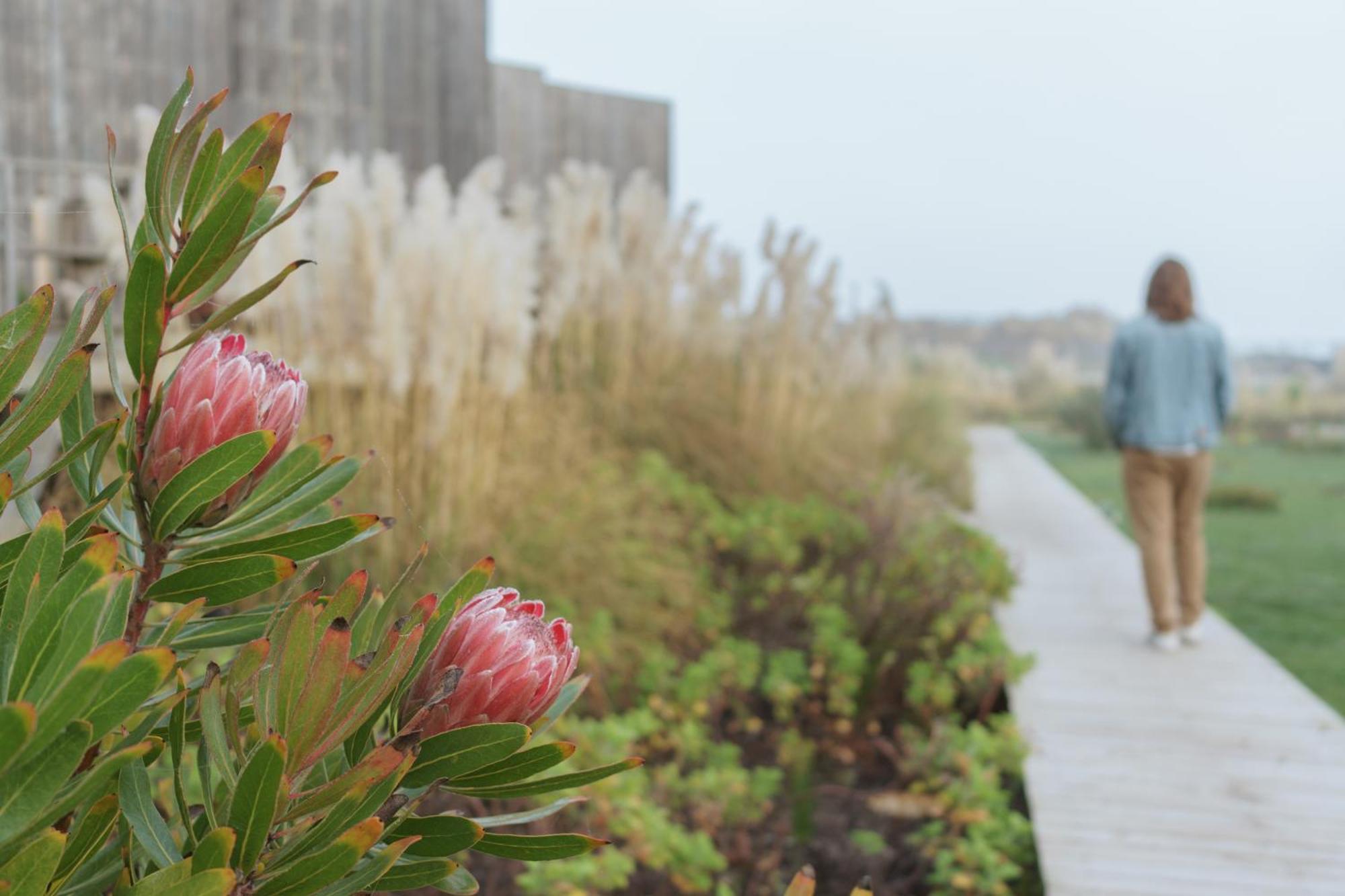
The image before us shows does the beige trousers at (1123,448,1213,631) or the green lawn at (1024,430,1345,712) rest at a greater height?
the beige trousers at (1123,448,1213,631)

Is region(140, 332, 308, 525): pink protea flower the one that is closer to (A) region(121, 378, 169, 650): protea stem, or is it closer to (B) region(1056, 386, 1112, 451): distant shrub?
(A) region(121, 378, 169, 650): protea stem

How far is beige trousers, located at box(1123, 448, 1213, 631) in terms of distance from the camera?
5.15 metres

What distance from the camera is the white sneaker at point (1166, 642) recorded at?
16.8 feet

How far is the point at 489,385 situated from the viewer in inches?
157

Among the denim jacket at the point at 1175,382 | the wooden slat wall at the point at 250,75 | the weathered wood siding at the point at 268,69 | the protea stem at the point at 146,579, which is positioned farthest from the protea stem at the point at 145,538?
the weathered wood siding at the point at 268,69

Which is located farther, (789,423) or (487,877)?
(789,423)

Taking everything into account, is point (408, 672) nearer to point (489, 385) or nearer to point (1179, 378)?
point (489, 385)

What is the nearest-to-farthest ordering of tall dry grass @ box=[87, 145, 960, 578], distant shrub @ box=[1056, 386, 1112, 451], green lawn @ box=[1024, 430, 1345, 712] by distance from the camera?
1. tall dry grass @ box=[87, 145, 960, 578]
2. green lawn @ box=[1024, 430, 1345, 712]
3. distant shrub @ box=[1056, 386, 1112, 451]

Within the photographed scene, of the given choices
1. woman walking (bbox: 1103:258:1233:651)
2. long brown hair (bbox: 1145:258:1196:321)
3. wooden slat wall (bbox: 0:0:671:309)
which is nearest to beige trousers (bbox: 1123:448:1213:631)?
woman walking (bbox: 1103:258:1233:651)

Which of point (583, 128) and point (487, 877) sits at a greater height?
point (583, 128)

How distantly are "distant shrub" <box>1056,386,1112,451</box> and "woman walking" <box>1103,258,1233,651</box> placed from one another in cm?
1366

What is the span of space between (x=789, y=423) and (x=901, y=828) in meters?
3.33

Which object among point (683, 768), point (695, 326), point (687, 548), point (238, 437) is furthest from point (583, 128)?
point (238, 437)

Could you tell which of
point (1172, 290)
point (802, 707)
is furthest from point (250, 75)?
point (802, 707)
